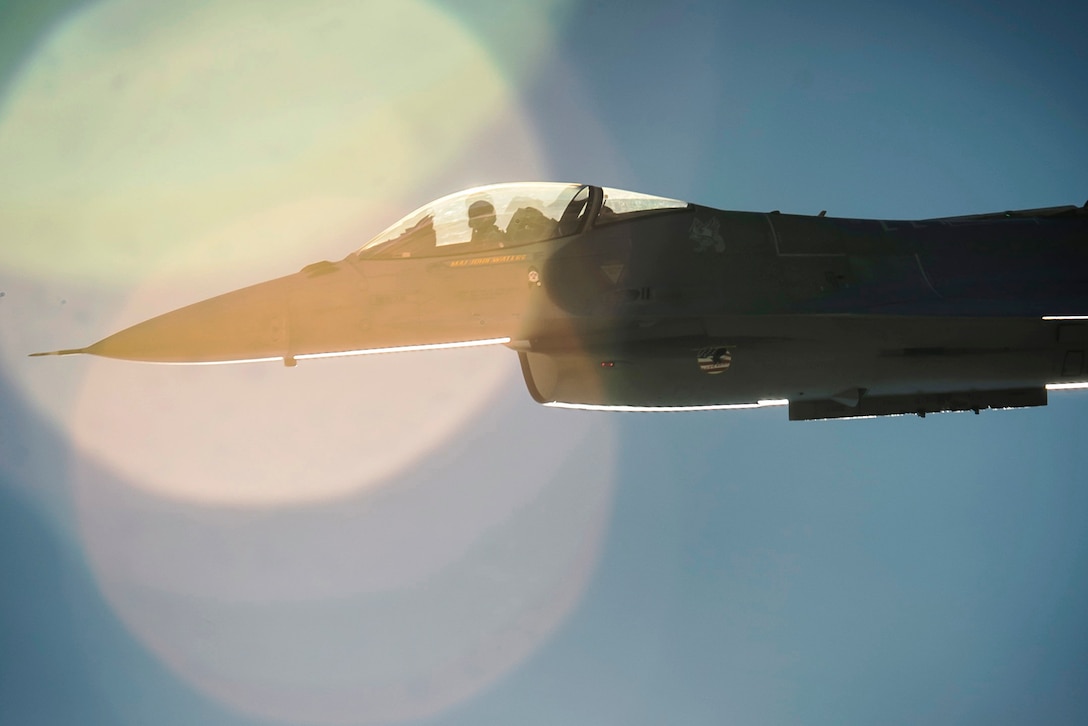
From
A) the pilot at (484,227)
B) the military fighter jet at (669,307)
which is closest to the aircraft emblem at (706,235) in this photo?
the military fighter jet at (669,307)

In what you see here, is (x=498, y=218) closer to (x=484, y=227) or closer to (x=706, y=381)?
(x=484, y=227)

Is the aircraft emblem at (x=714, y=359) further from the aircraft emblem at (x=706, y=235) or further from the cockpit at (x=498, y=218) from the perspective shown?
the cockpit at (x=498, y=218)

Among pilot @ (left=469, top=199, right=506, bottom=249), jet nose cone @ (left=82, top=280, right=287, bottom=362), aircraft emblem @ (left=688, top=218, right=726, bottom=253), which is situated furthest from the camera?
aircraft emblem @ (left=688, top=218, right=726, bottom=253)

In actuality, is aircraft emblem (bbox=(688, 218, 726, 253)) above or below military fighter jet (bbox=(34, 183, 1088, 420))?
above

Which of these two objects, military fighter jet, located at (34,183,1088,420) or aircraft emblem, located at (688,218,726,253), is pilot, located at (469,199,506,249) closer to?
military fighter jet, located at (34,183,1088,420)

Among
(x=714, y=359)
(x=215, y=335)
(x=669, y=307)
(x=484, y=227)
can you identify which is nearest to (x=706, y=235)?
(x=669, y=307)

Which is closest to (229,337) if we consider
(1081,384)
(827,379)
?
(827,379)

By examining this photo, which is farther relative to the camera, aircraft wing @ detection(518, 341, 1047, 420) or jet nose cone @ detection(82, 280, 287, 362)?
aircraft wing @ detection(518, 341, 1047, 420)

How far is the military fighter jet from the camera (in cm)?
1028

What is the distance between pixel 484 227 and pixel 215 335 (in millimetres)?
2947

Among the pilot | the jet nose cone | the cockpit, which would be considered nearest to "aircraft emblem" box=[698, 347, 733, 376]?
the cockpit

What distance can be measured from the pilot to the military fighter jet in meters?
0.02

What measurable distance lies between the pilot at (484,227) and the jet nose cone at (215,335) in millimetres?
2065

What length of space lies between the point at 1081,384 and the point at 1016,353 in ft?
3.18
